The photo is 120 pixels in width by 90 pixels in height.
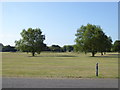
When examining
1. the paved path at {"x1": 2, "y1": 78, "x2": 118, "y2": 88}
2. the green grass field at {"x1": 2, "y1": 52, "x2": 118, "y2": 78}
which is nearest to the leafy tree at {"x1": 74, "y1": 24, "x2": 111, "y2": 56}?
the green grass field at {"x1": 2, "y1": 52, "x2": 118, "y2": 78}

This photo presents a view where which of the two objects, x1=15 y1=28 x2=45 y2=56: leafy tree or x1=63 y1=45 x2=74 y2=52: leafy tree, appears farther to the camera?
x1=63 y1=45 x2=74 y2=52: leafy tree

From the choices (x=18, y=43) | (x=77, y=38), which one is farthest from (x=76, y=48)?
(x=18, y=43)

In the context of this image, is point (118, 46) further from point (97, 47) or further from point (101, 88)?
point (101, 88)

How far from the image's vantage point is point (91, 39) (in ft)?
247

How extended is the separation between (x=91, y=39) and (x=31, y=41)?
23442mm

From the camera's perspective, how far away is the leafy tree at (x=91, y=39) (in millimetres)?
75000

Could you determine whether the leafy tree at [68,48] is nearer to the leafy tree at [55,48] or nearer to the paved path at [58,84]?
→ the leafy tree at [55,48]

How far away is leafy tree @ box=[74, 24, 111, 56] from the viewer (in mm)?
75000

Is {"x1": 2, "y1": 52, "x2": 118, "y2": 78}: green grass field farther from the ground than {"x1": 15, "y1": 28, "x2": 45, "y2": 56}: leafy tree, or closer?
closer

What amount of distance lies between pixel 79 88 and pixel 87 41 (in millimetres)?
66085

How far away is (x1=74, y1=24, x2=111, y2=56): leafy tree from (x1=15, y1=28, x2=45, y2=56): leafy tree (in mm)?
14683

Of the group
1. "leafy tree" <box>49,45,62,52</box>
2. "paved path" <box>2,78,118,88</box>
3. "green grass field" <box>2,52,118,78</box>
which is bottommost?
"green grass field" <box>2,52,118,78</box>

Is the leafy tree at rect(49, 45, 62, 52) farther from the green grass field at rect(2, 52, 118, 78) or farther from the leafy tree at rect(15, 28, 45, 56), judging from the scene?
the green grass field at rect(2, 52, 118, 78)

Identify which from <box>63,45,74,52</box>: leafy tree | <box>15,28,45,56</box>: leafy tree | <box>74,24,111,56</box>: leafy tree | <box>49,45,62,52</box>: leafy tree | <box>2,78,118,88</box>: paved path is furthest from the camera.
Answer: <box>63,45,74,52</box>: leafy tree
